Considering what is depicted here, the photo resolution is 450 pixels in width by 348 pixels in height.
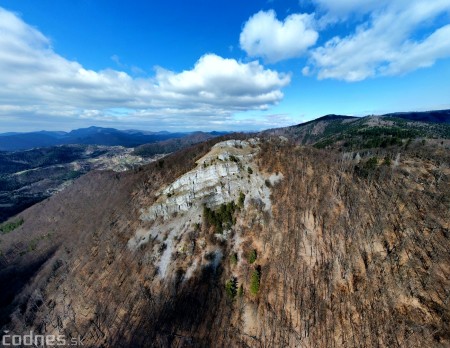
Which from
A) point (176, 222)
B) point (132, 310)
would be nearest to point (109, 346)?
point (132, 310)

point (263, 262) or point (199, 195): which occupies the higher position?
point (199, 195)

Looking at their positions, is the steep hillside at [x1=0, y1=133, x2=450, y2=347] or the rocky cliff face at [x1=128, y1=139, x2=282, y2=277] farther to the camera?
the rocky cliff face at [x1=128, y1=139, x2=282, y2=277]

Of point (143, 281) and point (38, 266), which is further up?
point (143, 281)

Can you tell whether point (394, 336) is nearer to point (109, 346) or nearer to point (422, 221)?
point (422, 221)

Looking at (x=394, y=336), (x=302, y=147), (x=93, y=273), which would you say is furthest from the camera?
(x=302, y=147)

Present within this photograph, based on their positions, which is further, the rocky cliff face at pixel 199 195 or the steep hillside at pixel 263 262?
the rocky cliff face at pixel 199 195

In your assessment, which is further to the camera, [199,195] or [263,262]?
[199,195]

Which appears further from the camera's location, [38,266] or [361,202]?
[38,266]

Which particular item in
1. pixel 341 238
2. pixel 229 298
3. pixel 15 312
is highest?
pixel 341 238
